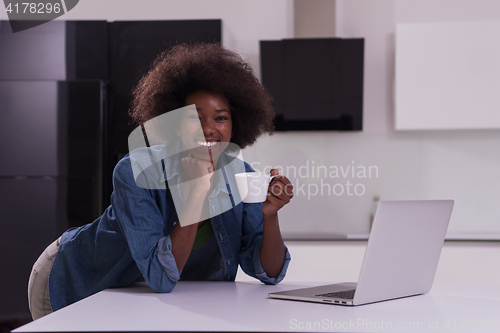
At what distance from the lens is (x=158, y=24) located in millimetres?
2734

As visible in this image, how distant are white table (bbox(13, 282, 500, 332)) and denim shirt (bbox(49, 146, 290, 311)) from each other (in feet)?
0.34

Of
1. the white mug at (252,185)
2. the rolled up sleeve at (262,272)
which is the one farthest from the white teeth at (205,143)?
the rolled up sleeve at (262,272)

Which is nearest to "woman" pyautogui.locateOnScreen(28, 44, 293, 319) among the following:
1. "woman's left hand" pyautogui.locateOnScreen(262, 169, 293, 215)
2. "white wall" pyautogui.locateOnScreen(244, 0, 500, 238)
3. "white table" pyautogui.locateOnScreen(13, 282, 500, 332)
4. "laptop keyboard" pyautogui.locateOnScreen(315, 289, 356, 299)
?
"woman's left hand" pyautogui.locateOnScreen(262, 169, 293, 215)

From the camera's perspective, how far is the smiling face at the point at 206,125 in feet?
4.24

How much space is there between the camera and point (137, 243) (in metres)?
1.13

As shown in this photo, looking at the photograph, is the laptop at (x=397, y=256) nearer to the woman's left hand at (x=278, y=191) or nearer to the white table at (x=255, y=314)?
the white table at (x=255, y=314)

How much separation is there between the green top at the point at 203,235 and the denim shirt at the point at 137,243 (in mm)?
46

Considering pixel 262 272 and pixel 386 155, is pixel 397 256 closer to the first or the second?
pixel 262 272

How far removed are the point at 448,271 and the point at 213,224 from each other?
181 cm

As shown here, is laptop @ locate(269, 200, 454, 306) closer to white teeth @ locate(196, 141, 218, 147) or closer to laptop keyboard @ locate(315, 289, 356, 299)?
laptop keyboard @ locate(315, 289, 356, 299)

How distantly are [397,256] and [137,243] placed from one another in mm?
614

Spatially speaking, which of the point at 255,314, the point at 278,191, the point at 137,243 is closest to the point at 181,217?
the point at 137,243

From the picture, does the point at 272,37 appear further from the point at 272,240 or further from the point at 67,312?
the point at 67,312

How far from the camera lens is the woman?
1.17m
